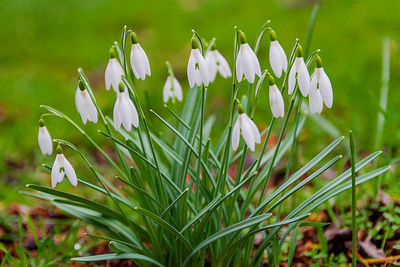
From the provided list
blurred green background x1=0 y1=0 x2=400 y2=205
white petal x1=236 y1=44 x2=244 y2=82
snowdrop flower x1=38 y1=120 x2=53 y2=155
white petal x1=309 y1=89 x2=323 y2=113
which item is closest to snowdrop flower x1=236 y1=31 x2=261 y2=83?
white petal x1=236 y1=44 x2=244 y2=82

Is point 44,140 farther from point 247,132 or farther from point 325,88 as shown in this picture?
point 325,88

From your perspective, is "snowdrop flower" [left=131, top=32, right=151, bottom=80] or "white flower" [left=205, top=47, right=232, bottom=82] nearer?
"snowdrop flower" [left=131, top=32, right=151, bottom=80]

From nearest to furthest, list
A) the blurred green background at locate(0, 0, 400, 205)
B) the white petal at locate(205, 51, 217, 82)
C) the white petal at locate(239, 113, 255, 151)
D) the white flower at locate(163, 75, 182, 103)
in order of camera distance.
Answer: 1. the white petal at locate(239, 113, 255, 151)
2. the white petal at locate(205, 51, 217, 82)
3. the white flower at locate(163, 75, 182, 103)
4. the blurred green background at locate(0, 0, 400, 205)

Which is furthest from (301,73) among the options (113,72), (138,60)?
(113,72)

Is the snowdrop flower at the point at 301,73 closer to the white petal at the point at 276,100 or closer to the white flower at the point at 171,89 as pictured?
the white petal at the point at 276,100

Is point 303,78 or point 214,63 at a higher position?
point 214,63

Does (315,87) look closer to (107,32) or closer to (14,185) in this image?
(14,185)

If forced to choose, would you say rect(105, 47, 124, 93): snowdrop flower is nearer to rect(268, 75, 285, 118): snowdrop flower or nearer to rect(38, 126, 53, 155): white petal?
rect(38, 126, 53, 155): white petal

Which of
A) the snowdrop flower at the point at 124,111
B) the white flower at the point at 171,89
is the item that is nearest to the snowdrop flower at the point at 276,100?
the snowdrop flower at the point at 124,111
